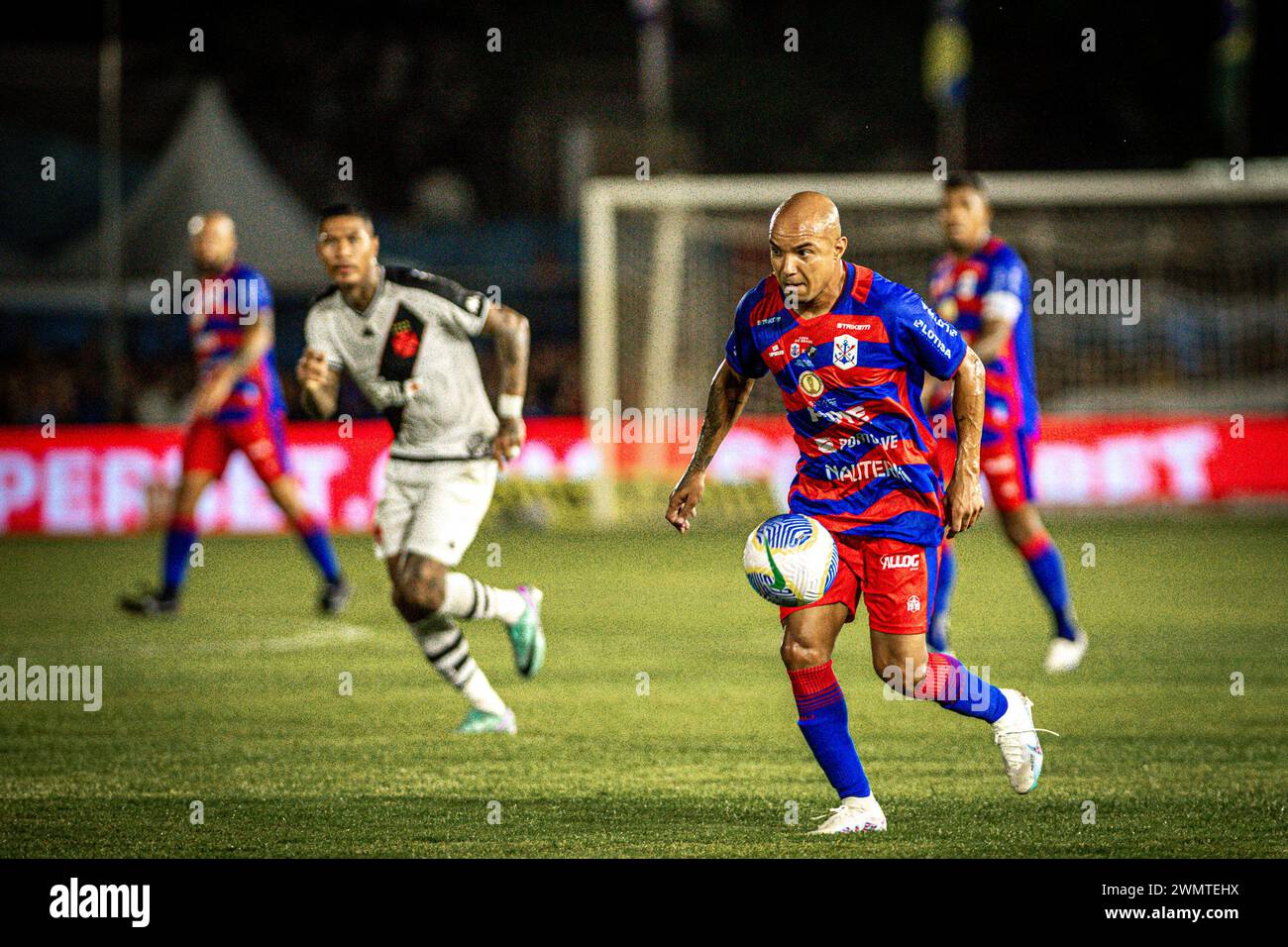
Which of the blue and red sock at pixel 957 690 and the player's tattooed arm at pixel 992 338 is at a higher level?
the player's tattooed arm at pixel 992 338

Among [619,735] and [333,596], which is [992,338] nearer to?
[619,735]

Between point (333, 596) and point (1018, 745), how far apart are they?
21.5 ft

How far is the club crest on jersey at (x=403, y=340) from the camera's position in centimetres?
751

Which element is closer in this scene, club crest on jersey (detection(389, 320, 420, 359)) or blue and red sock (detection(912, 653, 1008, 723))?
blue and red sock (detection(912, 653, 1008, 723))

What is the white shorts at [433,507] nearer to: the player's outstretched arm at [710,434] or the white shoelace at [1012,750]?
the player's outstretched arm at [710,434]

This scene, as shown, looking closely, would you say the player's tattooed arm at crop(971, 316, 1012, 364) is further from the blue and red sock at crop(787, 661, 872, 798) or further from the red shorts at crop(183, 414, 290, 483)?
the red shorts at crop(183, 414, 290, 483)

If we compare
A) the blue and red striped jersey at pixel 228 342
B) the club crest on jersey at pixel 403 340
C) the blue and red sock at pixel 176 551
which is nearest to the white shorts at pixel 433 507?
the club crest on jersey at pixel 403 340

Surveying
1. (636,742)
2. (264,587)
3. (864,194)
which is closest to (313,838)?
(636,742)

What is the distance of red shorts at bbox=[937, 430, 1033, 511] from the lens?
349 inches

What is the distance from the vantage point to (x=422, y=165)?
35.8 metres

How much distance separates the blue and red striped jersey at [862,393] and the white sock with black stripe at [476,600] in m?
2.03

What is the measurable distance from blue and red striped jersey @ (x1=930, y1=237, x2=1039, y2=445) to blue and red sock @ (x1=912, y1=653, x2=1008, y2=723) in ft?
10.7

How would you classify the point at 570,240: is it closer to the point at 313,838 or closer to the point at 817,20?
the point at 817,20

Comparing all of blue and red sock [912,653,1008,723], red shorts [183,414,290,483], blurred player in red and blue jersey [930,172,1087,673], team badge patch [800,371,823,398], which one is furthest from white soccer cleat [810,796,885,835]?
red shorts [183,414,290,483]
